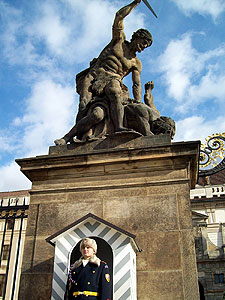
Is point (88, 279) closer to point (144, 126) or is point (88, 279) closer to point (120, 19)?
point (144, 126)

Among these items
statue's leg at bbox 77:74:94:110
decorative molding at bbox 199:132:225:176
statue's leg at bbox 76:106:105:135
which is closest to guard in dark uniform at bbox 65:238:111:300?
statue's leg at bbox 76:106:105:135

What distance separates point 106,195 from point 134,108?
74.6 inches

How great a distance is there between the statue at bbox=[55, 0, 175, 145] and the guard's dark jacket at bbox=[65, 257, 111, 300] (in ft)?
9.12

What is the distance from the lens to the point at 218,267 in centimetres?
2609

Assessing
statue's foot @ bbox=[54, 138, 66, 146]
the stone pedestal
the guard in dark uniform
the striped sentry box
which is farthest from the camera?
statue's foot @ bbox=[54, 138, 66, 146]

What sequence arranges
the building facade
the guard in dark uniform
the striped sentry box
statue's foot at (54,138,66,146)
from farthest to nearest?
the building facade, statue's foot at (54,138,66,146), the striped sentry box, the guard in dark uniform

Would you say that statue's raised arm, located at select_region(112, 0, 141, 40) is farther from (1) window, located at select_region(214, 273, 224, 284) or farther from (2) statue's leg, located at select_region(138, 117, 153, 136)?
(1) window, located at select_region(214, 273, 224, 284)

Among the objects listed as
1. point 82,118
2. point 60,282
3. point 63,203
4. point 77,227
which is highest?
point 82,118

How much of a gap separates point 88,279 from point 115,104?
3.60 metres

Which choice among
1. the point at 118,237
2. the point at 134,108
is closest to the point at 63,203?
the point at 118,237

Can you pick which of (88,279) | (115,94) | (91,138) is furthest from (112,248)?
(115,94)

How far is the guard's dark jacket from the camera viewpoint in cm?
395

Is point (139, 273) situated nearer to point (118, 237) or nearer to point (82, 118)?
point (118, 237)

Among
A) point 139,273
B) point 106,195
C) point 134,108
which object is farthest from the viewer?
point 134,108
